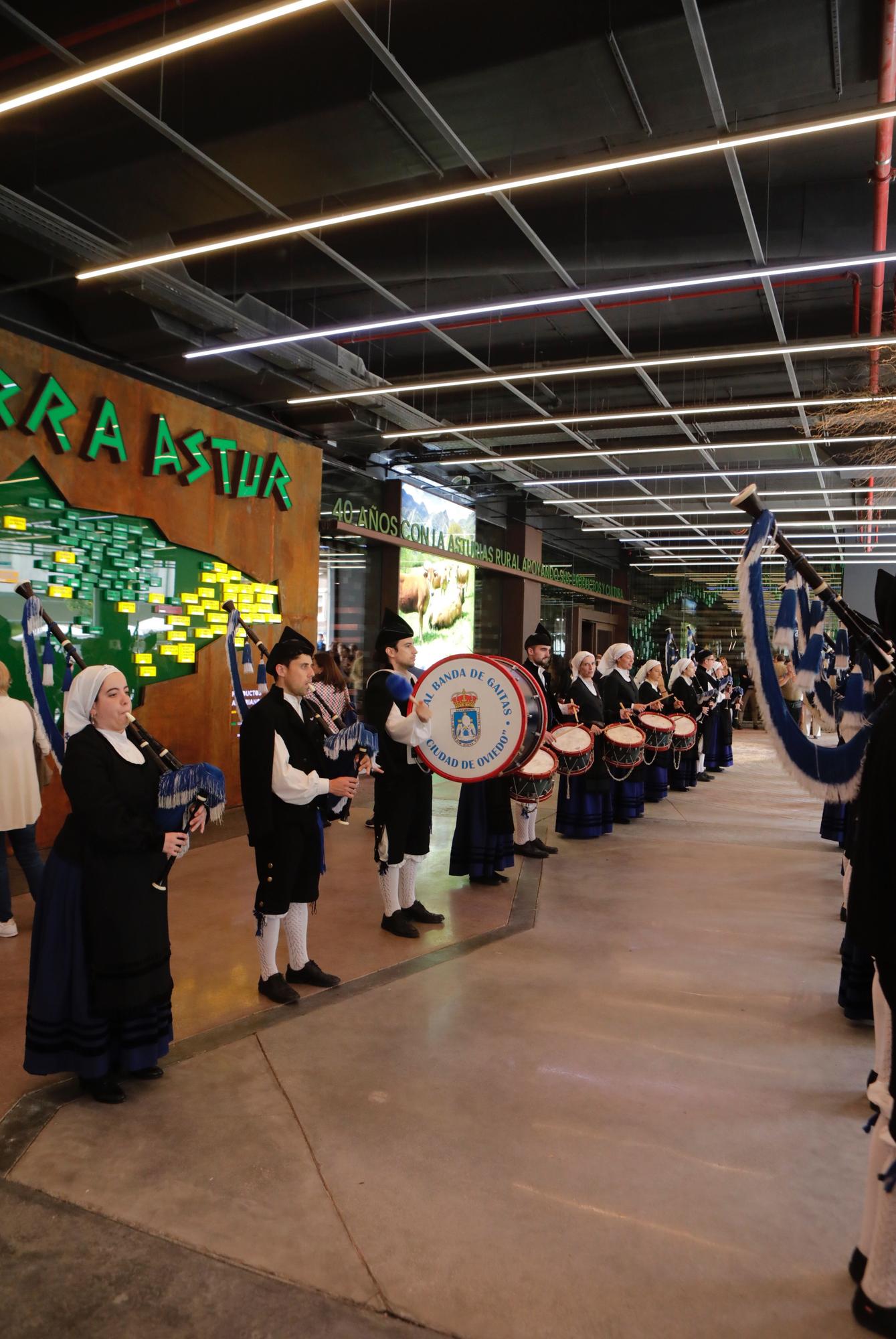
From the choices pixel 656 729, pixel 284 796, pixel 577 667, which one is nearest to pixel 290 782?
pixel 284 796

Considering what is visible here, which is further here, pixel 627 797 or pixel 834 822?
pixel 627 797

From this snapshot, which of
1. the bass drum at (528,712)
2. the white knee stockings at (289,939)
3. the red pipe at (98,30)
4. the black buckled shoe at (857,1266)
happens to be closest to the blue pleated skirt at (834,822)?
the bass drum at (528,712)

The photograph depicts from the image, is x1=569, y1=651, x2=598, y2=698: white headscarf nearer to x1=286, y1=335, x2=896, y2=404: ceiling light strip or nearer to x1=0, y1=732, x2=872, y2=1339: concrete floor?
x1=286, y1=335, x2=896, y2=404: ceiling light strip

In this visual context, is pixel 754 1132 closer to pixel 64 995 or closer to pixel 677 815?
pixel 64 995

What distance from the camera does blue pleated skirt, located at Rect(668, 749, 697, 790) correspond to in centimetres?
1088

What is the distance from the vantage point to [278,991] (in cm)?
383

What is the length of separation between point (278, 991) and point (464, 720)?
169 cm

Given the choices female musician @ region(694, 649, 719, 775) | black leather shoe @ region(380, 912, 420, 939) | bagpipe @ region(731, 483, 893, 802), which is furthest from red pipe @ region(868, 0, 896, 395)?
black leather shoe @ region(380, 912, 420, 939)

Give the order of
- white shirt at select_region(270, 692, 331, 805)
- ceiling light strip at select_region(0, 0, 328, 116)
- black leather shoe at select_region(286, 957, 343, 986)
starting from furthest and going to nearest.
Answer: black leather shoe at select_region(286, 957, 343, 986)
white shirt at select_region(270, 692, 331, 805)
ceiling light strip at select_region(0, 0, 328, 116)

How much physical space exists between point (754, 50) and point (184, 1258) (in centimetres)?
559

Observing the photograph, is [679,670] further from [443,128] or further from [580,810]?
[443,128]

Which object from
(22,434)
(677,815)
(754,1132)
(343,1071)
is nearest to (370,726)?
(343,1071)

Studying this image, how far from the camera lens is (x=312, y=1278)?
2.16 meters

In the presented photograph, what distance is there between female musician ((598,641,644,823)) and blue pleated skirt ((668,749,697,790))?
2.36 meters
